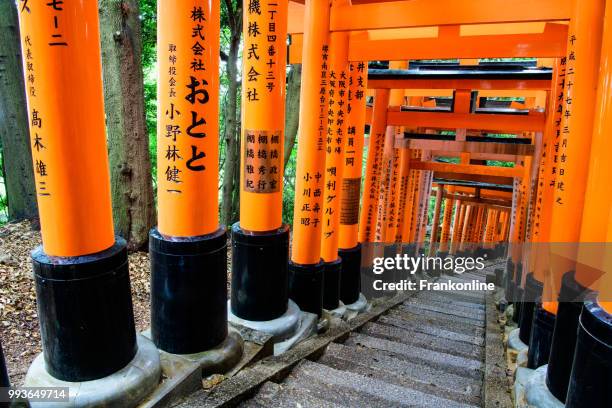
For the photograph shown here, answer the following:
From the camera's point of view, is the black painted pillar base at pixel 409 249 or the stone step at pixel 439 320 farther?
the black painted pillar base at pixel 409 249

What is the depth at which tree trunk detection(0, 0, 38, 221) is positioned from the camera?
6.20 meters

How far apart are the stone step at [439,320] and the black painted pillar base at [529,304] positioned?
1.54m

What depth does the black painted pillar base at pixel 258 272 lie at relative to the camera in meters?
3.56

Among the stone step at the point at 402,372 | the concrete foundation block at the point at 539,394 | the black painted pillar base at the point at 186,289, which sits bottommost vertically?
the stone step at the point at 402,372

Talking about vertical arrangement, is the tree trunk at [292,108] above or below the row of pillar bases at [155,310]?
above

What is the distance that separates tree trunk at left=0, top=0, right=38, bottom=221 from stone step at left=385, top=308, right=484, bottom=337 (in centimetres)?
609

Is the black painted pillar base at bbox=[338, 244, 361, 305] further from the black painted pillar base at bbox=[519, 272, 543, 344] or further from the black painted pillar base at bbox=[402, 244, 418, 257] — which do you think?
the black painted pillar base at bbox=[402, 244, 418, 257]

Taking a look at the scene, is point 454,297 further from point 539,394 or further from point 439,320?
point 539,394

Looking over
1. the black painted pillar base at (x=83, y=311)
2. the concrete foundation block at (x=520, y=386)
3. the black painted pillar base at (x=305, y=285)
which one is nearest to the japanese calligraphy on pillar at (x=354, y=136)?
the black painted pillar base at (x=305, y=285)

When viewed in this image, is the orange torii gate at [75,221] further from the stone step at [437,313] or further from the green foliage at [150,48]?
the green foliage at [150,48]

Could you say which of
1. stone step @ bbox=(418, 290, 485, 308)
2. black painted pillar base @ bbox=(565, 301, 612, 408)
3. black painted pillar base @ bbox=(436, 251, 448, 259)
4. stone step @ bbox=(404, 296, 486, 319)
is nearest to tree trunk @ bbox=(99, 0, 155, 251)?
stone step @ bbox=(404, 296, 486, 319)

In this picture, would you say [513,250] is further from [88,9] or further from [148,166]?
[88,9]

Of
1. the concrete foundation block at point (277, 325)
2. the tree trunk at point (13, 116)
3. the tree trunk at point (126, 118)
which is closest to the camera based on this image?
the concrete foundation block at point (277, 325)

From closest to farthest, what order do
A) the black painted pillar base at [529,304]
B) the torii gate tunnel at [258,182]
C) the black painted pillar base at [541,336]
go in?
the torii gate tunnel at [258,182]
the black painted pillar base at [541,336]
the black painted pillar base at [529,304]
